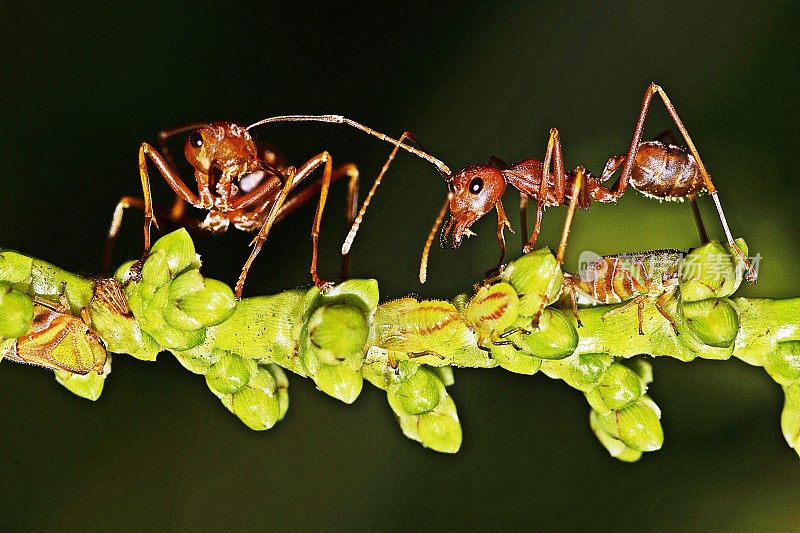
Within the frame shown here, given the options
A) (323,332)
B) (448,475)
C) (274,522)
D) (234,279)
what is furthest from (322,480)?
(323,332)

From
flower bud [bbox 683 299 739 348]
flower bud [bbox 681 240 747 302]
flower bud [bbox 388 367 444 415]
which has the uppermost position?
flower bud [bbox 681 240 747 302]

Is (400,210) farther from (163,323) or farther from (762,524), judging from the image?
(163,323)

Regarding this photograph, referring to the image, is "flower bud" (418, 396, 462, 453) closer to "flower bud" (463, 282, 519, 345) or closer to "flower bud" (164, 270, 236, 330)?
"flower bud" (463, 282, 519, 345)

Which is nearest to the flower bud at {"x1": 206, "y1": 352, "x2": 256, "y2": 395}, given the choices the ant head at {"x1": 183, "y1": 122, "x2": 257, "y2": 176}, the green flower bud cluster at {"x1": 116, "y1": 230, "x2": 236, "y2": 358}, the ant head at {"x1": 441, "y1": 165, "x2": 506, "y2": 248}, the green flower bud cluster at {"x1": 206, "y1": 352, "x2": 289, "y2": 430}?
the green flower bud cluster at {"x1": 206, "y1": 352, "x2": 289, "y2": 430}

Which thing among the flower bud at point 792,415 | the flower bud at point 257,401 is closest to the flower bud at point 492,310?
the flower bud at point 257,401

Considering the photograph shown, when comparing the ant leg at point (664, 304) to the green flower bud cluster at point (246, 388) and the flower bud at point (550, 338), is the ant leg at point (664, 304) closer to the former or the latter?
the flower bud at point (550, 338)

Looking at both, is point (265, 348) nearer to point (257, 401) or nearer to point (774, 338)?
point (257, 401)

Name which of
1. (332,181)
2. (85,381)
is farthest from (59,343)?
(332,181)
